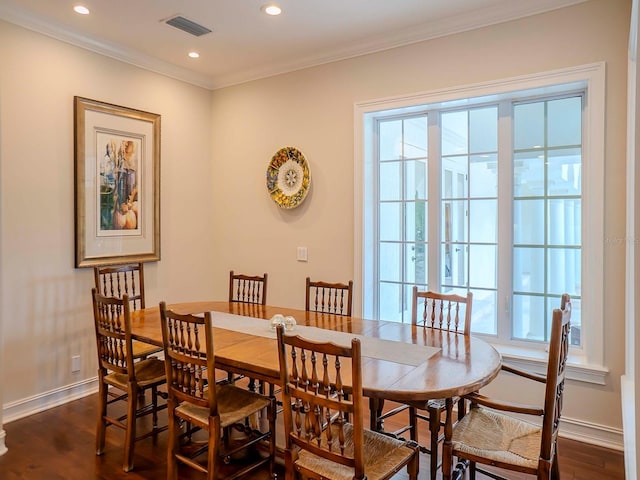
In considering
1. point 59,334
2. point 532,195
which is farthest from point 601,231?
point 59,334

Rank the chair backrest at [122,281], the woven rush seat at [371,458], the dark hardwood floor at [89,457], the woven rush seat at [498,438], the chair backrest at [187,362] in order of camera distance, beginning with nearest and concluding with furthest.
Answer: the woven rush seat at [371,458]
the woven rush seat at [498,438]
the chair backrest at [187,362]
the dark hardwood floor at [89,457]
the chair backrest at [122,281]

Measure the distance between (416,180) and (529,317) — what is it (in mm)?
1397

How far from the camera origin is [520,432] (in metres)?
2.07

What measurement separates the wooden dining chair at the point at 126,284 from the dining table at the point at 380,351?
1.01 ft

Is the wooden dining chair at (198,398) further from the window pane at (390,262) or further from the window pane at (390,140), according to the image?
the window pane at (390,140)

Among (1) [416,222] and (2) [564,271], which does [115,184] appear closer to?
(1) [416,222]

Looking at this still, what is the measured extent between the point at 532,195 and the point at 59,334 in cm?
383

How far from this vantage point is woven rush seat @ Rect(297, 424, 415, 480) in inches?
69.6

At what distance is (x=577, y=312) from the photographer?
10.0 feet

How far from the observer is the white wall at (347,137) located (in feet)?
9.16

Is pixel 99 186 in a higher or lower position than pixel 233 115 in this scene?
lower

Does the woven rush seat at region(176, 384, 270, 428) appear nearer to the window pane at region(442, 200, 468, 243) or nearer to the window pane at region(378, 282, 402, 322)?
the window pane at region(378, 282, 402, 322)

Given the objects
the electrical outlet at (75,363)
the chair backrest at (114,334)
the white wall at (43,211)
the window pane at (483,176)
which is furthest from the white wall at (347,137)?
the chair backrest at (114,334)

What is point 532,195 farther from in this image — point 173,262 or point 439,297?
point 173,262
